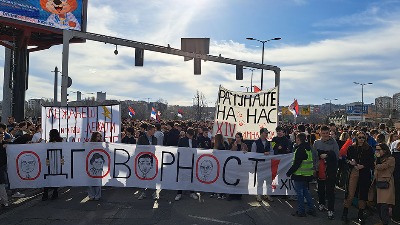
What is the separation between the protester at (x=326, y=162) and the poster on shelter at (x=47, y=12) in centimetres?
2120

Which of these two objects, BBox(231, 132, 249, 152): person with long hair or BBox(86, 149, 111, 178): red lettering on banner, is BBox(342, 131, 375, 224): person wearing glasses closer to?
BBox(231, 132, 249, 152): person with long hair

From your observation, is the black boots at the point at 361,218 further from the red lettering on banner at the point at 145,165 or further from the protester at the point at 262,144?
the red lettering on banner at the point at 145,165

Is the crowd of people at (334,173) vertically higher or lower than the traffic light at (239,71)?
lower

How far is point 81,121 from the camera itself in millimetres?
13008

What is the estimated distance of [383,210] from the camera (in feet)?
26.3

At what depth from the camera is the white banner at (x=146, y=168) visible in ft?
34.0

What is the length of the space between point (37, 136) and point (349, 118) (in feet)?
272

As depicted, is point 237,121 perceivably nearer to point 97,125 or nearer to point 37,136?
point 97,125

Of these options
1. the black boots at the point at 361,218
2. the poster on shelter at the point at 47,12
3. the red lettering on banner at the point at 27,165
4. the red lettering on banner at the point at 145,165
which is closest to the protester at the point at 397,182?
the black boots at the point at 361,218

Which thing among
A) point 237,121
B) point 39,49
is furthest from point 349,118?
point 237,121

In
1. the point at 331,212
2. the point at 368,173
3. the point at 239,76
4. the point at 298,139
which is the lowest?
the point at 331,212

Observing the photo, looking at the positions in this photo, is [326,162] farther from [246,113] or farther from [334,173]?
[246,113]

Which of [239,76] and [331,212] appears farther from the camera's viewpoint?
[239,76]

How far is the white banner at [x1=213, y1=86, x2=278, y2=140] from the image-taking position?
11875 millimetres
